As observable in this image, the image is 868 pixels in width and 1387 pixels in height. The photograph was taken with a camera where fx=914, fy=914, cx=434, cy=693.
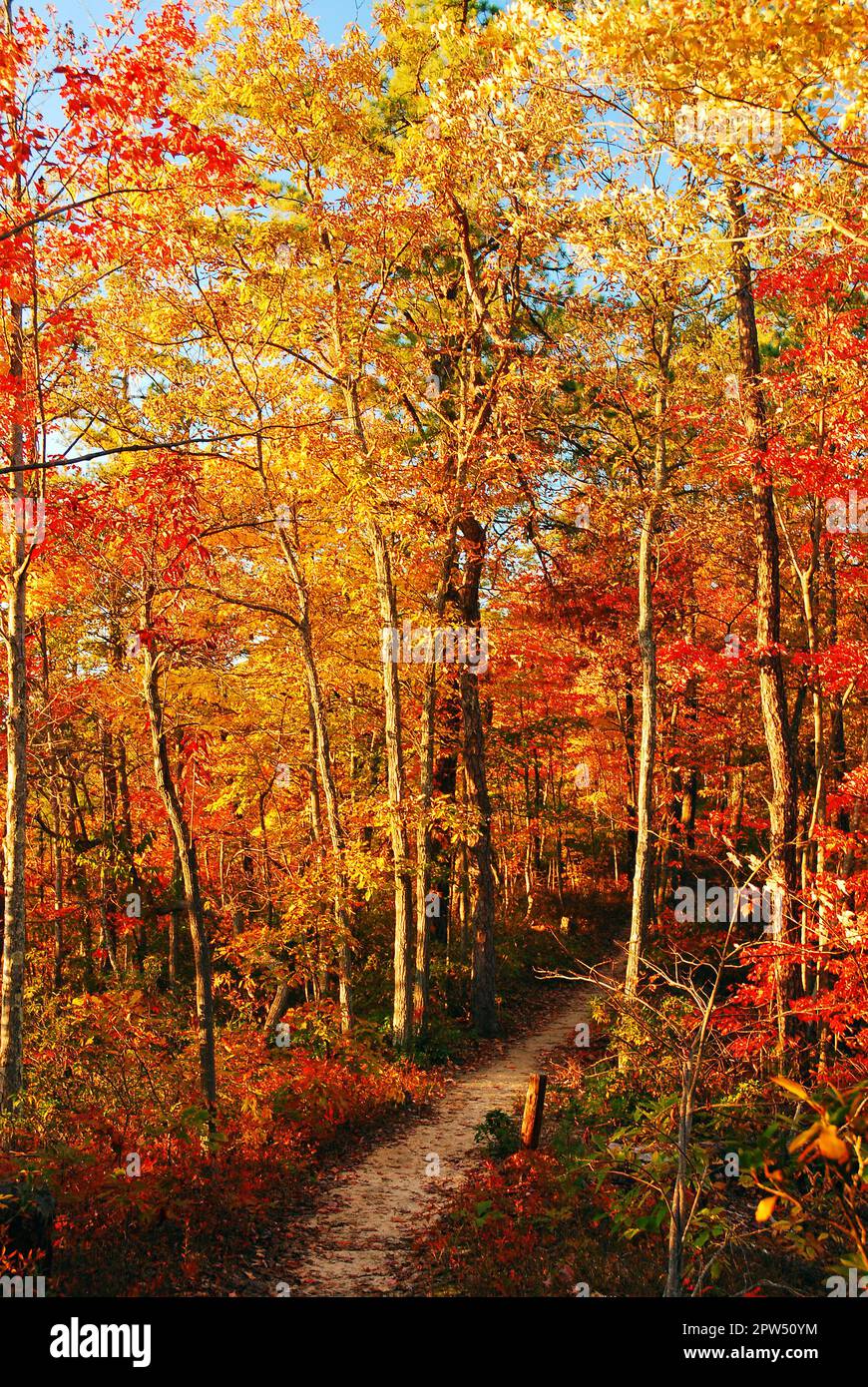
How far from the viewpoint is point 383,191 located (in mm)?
13117

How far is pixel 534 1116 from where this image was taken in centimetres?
1047

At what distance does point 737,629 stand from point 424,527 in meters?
12.1

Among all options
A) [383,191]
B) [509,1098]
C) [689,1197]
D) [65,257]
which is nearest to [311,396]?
[383,191]

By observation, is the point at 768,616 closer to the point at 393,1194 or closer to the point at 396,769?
the point at 396,769

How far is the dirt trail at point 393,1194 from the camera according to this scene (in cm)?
788

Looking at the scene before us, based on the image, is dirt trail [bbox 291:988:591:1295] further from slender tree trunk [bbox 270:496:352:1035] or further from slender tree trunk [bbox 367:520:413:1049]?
slender tree trunk [bbox 270:496:352:1035]

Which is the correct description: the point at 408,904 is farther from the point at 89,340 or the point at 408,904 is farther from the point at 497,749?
the point at 89,340

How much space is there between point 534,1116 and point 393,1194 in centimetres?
180

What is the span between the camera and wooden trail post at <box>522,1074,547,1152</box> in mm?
10453

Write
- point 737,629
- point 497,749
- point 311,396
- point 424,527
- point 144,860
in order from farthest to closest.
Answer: point 737,629 → point 497,749 → point 144,860 → point 311,396 → point 424,527

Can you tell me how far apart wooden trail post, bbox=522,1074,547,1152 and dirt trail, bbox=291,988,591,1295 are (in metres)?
0.75

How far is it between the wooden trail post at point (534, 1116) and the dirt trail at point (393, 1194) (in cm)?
75

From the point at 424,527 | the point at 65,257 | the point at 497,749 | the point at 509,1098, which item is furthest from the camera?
the point at 497,749
